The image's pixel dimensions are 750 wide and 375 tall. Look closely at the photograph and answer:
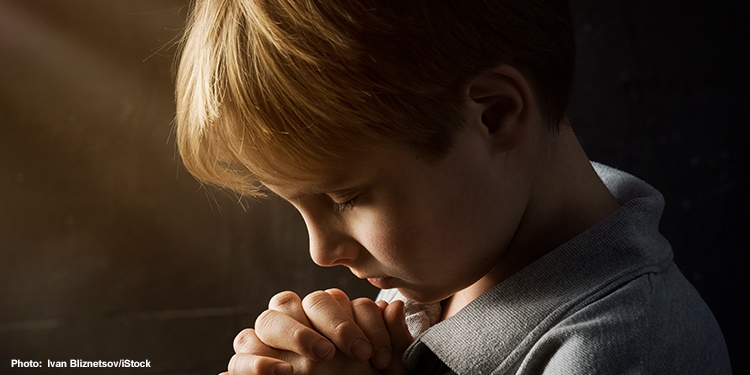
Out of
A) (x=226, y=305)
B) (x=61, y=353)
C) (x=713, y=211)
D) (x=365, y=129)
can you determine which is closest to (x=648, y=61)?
(x=713, y=211)

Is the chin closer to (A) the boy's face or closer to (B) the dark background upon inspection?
(A) the boy's face

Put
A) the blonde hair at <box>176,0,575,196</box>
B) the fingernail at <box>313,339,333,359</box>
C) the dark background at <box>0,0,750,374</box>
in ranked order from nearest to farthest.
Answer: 1. the blonde hair at <box>176,0,575,196</box>
2. the fingernail at <box>313,339,333,359</box>
3. the dark background at <box>0,0,750,374</box>

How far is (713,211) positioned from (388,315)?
64cm

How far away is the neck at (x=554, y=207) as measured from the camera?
0.57m

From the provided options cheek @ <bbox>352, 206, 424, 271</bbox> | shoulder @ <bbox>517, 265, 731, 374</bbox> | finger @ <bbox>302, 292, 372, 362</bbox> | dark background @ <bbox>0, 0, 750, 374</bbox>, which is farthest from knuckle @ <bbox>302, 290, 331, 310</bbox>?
dark background @ <bbox>0, 0, 750, 374</bbox>

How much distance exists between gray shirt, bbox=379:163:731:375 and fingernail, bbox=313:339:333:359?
3.1 inches

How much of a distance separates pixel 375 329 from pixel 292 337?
3.2 inches

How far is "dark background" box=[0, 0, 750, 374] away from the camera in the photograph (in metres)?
1.00

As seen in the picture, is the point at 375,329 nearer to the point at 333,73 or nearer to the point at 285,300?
the point at 285,300

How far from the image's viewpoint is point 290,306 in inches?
25.1

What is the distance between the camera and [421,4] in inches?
18.7

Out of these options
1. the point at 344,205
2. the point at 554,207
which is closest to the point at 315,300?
the point at 344,205

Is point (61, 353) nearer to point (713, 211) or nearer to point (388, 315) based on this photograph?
point (388, 315)

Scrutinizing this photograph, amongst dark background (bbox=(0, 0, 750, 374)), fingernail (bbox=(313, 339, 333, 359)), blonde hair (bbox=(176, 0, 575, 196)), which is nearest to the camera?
blonde hair (bbox=(176, 0, 575, 196))
